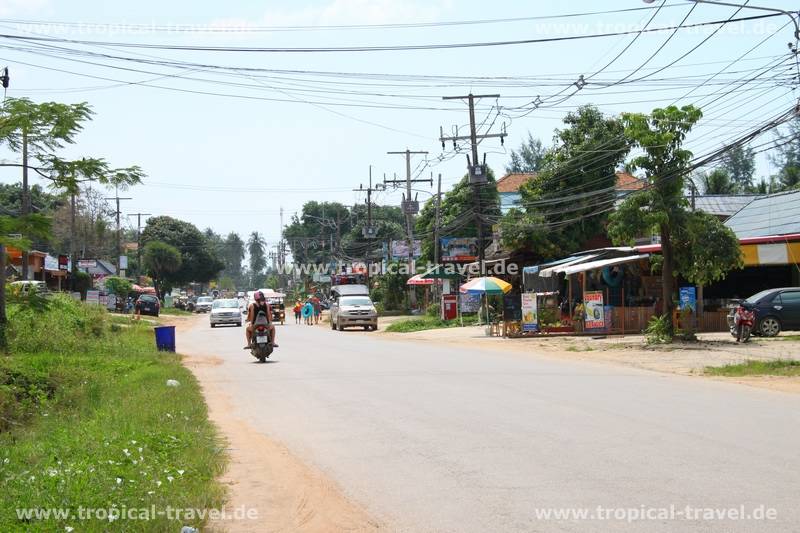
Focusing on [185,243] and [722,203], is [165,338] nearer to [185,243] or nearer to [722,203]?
[722,203]

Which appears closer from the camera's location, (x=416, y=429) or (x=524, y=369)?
(x=416, y=429)

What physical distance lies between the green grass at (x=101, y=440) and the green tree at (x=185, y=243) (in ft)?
273

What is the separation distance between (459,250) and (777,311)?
28.3 meters

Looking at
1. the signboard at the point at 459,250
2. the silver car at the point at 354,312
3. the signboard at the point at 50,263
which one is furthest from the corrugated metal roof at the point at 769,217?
the signboard at the point at 50,263

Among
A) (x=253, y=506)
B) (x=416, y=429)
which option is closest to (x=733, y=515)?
(x=253, y=506)

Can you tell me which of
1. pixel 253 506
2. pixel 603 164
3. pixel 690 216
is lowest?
pixel 253 506

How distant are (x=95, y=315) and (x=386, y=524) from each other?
24704 millimetres

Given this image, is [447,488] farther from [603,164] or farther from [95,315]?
[603,164]

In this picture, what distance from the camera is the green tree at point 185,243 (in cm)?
10369

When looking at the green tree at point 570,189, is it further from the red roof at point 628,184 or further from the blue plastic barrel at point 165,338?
the blue plastic barrel at point 165,338

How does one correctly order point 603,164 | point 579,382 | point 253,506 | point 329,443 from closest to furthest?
1. point 253,506
2. point 329,443
3. point 579,382
4. point 603,164

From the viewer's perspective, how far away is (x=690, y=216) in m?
25.5

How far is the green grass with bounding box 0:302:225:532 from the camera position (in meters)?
6.82

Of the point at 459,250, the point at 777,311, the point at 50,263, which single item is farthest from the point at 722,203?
the point at 50,263
